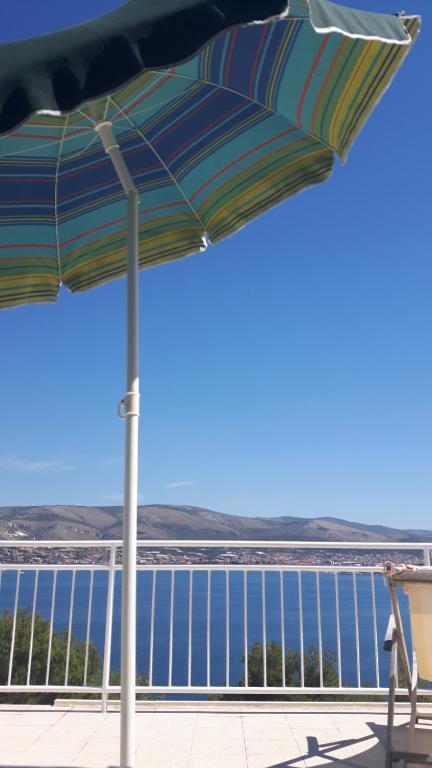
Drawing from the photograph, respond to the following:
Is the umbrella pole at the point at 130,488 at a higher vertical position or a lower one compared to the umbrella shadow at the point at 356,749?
higher

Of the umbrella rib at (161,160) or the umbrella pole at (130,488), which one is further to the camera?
the umbrella rib at (161,160)

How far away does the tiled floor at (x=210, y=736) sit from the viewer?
3.24 meters

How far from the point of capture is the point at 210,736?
3688 mm

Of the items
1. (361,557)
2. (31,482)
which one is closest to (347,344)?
(361,557)

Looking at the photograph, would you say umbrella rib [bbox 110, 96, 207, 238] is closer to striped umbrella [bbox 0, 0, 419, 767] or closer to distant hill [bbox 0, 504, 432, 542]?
striped umbrella [bbox 0, 0, 419, 767]

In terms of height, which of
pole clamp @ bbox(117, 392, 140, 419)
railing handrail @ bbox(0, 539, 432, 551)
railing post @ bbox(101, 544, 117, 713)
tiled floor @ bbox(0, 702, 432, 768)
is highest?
pole clamp @ bbox(117, 392, 140, 419)

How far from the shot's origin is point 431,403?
54.1 m

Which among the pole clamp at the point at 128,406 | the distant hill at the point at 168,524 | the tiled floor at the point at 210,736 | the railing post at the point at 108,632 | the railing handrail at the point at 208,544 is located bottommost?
the tiled floor at the point at 210,736

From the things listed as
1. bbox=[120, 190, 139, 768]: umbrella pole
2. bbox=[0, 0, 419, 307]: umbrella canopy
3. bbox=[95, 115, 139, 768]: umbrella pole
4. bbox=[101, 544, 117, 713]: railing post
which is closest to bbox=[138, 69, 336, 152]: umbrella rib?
bbox=[0, 0, 419, 307]: umbrella canopy

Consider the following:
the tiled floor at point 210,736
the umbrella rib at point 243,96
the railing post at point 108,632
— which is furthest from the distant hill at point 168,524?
the umbrella rib at point 243,96

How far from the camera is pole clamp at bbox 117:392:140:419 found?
2084 millimetres

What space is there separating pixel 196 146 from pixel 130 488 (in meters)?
1.67

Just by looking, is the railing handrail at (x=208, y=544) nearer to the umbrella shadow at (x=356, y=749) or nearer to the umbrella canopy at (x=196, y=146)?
the umbrella shadow at (x=356, y=749)

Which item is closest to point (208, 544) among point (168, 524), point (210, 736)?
point (210, 736)
